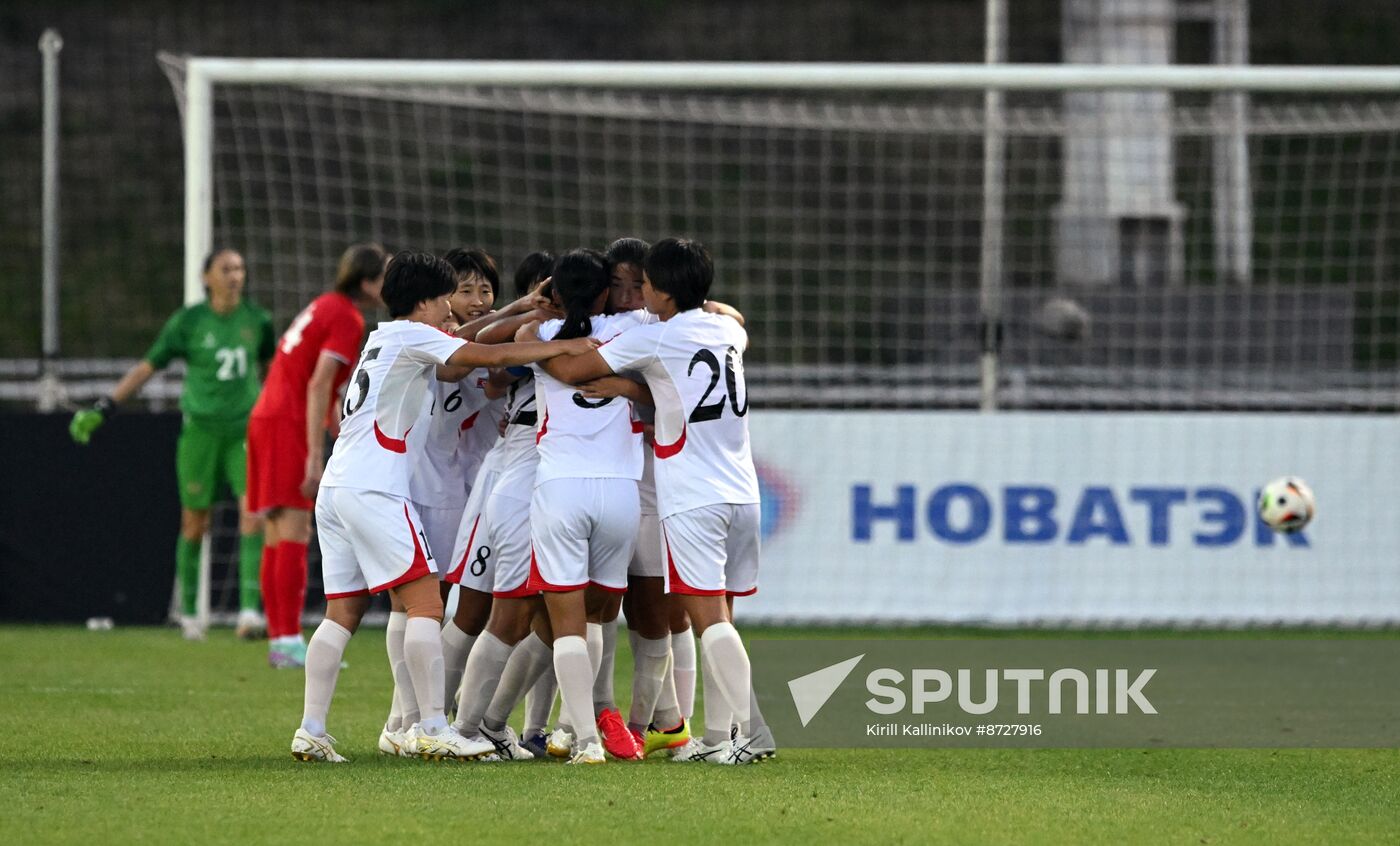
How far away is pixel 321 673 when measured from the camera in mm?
6262

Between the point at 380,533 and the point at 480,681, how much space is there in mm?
624

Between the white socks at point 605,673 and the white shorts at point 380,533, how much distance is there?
71 centimetres

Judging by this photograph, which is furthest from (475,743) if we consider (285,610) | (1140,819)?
(285,610)

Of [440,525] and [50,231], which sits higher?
[50,231]

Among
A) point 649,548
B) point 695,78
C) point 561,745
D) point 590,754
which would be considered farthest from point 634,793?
point 695,78

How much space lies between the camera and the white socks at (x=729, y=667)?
6.16 meters

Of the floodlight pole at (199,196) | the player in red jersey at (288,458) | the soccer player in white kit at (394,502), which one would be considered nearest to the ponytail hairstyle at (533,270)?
the soccer player in white kit at (394,502)

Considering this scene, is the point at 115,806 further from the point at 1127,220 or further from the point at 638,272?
the point at 1127,220

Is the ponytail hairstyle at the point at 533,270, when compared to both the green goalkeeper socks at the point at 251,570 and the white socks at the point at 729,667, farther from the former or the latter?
the green goalkeeper socks at the point at 251,570

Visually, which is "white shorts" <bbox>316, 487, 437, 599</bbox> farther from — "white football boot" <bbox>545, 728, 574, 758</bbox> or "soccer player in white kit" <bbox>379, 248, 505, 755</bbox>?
"white football boot" <bbox>545, 728, 574, 758</bbox>

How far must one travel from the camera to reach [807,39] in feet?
89.6

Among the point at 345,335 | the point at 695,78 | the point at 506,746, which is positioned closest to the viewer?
the point at 506,746

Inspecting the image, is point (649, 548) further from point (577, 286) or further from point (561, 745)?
point (577, 286)

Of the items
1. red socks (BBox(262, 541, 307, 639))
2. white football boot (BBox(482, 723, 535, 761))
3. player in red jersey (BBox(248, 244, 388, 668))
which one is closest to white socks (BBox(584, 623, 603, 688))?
white football boot (BBox(482, 723, 535, 761))
